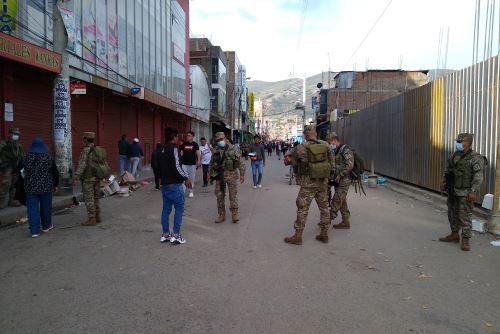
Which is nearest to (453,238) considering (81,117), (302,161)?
(302,161)

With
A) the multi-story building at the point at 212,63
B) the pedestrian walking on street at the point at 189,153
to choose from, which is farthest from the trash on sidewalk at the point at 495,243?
the multi-story building at the point at 212,63

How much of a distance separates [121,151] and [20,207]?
6.64m

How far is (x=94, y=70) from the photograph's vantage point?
15625 millimetres

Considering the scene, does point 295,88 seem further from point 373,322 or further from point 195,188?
point 373,322

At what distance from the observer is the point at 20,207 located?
930 centimetres

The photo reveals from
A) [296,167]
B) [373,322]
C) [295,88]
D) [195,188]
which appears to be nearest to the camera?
[373,322]

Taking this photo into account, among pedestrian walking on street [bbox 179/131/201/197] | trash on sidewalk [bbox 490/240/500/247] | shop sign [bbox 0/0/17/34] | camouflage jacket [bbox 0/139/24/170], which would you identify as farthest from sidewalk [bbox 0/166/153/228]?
trash on sidewalk [bbox 490/240/500/247]

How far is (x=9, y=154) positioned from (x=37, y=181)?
8.21ft

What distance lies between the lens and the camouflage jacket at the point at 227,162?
8.48 m

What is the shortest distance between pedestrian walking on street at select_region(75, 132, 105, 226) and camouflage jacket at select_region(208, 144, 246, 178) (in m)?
2.18

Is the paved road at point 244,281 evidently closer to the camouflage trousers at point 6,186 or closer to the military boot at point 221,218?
the military boot at point 221,218

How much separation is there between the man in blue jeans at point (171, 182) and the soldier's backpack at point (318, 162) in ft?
6.37

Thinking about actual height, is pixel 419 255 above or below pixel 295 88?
below

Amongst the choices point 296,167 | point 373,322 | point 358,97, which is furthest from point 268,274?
point 358,97
